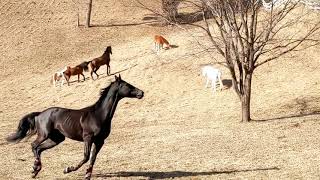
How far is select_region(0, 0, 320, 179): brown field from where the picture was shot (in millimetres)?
12531

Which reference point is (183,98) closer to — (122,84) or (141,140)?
(141,140)

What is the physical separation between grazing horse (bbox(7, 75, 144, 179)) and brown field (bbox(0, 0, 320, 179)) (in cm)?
68

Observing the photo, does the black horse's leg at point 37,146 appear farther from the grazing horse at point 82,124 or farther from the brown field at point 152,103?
the brown field at point 152,103

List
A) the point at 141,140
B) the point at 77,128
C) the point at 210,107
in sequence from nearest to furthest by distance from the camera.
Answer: the point at 77,128 < the point at 141,140 < the point at 210,107

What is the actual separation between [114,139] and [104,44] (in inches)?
921

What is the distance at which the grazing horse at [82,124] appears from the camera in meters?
10.4

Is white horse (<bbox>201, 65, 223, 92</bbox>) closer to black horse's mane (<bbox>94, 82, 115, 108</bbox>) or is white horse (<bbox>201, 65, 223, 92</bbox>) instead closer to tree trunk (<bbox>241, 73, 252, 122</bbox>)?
tree trunk (<bbox>241, 73, 252, 122</bbox>)

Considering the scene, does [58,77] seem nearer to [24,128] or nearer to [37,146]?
[24,128]

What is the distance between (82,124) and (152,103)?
15310 mm

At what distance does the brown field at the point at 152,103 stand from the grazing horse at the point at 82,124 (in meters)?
0.68

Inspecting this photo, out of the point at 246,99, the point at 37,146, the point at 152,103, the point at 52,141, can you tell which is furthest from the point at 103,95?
A: the point at 152,103

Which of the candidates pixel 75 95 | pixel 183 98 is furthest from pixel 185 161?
pixel 75 95

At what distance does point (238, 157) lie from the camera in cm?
1318

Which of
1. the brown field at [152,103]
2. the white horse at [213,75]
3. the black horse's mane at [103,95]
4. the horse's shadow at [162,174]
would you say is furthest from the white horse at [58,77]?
the black horse's mane at [103,95]
